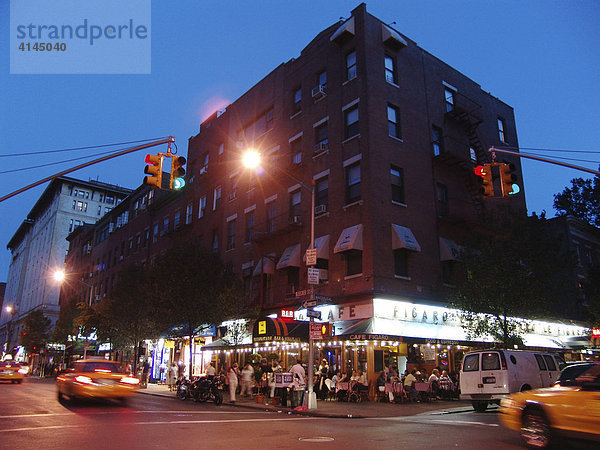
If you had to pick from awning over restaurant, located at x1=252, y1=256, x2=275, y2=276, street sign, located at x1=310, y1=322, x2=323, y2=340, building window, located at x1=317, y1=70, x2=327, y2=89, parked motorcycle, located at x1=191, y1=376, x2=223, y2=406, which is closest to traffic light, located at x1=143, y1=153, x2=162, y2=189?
street sign, located at x1=310, y1=322, x2=323, y2=340

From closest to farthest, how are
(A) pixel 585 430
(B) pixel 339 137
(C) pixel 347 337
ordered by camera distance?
1. (A) pixel 585 430
2. (C) pixel 347 337
3. (B) pixel 339 137

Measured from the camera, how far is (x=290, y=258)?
2770 cm

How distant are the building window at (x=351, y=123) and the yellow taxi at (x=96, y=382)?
16748 mm

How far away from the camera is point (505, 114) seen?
118ft

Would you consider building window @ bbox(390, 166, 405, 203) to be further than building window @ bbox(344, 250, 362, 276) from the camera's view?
Yes

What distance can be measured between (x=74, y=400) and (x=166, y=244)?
91.5ft

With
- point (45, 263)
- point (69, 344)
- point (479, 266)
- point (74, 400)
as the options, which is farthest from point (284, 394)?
point (45, 263)

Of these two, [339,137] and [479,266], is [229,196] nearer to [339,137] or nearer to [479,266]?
[339,137]

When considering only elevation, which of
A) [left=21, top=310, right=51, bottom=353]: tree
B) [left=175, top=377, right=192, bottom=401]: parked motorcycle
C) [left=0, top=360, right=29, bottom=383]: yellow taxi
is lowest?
[left=175, top=377, right=192, bottom=401]: parked motorcycle

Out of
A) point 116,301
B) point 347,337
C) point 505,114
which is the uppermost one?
point 505,114

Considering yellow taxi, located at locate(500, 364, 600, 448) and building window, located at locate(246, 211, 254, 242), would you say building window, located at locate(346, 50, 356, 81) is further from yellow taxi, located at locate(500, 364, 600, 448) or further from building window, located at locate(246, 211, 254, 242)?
yellow taxi, located at locate(500, 364, 600, 448)

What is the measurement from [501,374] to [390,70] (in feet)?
59.4

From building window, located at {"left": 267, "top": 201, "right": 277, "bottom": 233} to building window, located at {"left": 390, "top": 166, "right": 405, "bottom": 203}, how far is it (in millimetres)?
8551

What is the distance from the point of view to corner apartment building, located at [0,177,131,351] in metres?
92.6
